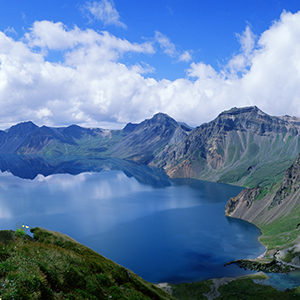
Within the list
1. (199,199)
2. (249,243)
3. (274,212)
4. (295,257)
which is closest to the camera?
(295,257)

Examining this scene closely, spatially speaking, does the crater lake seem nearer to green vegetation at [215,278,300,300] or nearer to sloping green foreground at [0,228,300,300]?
green vegetation at [215,278,300,300]

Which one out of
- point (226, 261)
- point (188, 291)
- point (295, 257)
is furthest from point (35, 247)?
point (295, 257)

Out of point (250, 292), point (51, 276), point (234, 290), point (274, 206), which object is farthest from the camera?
point (274, 206)

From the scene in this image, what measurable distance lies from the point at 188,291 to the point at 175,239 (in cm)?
4244

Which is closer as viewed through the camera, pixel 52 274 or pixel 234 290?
pixel 52 274

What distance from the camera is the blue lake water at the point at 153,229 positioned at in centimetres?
8888

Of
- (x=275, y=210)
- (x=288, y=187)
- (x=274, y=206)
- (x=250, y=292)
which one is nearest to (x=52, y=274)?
(x=250, y=292)

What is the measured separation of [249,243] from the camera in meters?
112

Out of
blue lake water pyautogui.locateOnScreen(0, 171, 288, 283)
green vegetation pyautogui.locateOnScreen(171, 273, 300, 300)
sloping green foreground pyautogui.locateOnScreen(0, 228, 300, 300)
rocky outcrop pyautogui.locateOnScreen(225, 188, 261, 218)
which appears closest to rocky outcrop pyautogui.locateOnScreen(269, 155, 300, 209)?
rocky outcrop pyautogui.locateOnScreen(225, 188, 261, 218)

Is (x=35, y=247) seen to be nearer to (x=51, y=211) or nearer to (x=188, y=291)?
(x=188, y=291)

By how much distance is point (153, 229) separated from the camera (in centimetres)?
12725

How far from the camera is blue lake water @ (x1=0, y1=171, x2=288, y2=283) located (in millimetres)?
88875

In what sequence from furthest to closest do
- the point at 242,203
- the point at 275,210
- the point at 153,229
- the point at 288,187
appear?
1. the point at 242,203
2. the point at 288,187
3. the point at 275,210
4. the point at 153,229

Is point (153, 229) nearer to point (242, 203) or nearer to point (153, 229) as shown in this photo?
point (153, 229)
